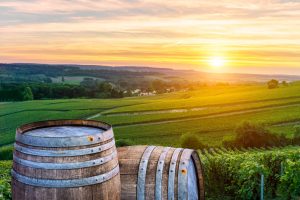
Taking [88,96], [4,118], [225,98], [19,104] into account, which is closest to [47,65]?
[88,96]

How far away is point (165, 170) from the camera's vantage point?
4.83 meters

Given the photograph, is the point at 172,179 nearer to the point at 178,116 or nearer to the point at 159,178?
the point at 159,178

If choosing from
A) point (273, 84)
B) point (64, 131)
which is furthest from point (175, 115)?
point (64, 131)

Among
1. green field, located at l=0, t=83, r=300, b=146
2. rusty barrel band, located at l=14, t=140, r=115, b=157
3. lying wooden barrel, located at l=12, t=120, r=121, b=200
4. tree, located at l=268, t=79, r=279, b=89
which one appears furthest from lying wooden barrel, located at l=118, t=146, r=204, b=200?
tree, located at l=268, t=79, r=279, b=89

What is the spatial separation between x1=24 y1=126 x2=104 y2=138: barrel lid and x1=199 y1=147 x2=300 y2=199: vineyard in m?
4.65

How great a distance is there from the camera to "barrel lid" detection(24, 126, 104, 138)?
420 centimetres

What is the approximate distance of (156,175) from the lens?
479 centimetres

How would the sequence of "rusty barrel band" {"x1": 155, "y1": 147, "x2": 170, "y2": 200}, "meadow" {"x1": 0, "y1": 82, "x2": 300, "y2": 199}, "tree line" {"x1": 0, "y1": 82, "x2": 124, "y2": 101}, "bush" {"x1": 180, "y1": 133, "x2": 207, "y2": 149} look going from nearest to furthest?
1. "rusty barrel band" {"x1": 155, "y1": 147, "x2": 170, "y2": 200}
2. "bush" {"x1": 180, "y1": 133, "x2": 207, "y2": 149}
3. "meadow" {"x1": 0, "y1": 82, "x2": 300, "y2": 199}
4. "tree line" {"x1": 0, "y1": 82, "x2": 124, "y2": 101}

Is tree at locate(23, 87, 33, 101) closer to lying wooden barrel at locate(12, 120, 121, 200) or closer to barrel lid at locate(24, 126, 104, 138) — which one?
barrel lid at locate(24, 126, 104, 138)

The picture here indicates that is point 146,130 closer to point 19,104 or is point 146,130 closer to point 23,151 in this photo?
point 19,104

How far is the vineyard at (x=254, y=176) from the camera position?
8641 millimetres

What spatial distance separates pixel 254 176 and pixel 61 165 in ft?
21.5

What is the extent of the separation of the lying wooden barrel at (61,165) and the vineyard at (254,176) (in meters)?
4.66

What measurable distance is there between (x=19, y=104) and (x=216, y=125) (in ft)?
130
